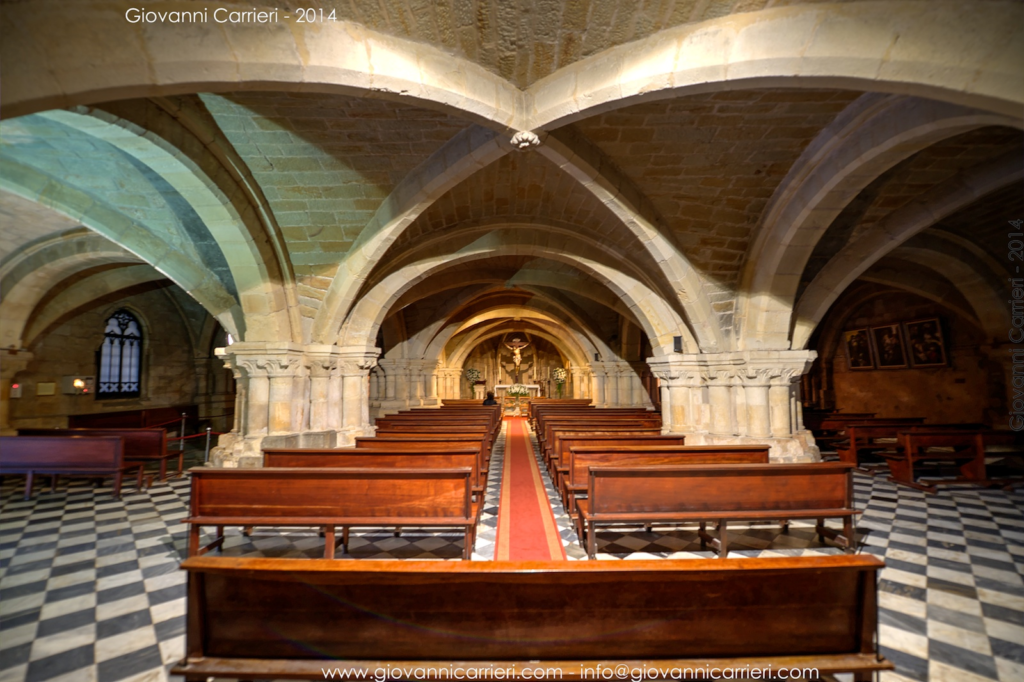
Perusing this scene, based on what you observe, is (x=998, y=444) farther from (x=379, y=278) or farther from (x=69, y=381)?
(x=69, y=381)

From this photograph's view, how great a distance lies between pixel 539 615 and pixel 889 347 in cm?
1467

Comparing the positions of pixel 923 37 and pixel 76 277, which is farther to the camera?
pixel 76 277

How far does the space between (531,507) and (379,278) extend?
496 cm

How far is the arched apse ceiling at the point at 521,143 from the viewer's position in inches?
113

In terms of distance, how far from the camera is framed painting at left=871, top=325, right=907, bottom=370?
12062mm

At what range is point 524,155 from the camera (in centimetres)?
619

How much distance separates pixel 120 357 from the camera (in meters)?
12.7

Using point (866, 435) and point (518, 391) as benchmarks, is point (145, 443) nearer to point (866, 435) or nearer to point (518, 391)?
point (866, 435)

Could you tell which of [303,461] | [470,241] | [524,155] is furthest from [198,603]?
[470,241]

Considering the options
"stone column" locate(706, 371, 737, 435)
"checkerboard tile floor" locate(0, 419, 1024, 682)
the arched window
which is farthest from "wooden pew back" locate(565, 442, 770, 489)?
the arched window

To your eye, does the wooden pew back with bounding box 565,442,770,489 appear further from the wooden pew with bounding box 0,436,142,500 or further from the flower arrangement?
the flower arrangement

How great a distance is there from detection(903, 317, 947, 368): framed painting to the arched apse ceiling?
469cm

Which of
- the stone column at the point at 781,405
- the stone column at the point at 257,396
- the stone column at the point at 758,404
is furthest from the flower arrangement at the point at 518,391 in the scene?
the stone column at the point at 257,396

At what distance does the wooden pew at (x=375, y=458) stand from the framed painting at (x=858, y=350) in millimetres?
13223
